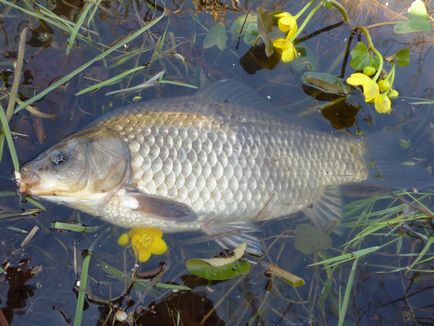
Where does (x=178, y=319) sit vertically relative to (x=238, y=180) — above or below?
below

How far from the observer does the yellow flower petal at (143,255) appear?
8.07 ft

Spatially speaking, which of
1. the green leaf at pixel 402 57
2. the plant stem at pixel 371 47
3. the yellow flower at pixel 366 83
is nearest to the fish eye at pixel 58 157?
the yellow flower at pixel 366 83

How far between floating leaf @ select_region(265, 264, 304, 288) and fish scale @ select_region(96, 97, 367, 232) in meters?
0.28

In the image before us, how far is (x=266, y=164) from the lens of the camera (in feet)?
8.31

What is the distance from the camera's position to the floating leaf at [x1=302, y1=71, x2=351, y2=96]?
2861 mm

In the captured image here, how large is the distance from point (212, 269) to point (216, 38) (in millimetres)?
1349

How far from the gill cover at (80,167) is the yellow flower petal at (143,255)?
374 mm

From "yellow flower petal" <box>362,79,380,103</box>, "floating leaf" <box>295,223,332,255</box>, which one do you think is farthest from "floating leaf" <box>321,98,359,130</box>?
"floating leaf" <box>295,223,332,255</box>

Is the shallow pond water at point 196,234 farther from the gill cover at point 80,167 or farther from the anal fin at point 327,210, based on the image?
the gill cover at point 80,167

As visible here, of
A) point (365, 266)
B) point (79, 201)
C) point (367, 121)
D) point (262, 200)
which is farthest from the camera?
point (367, 121)

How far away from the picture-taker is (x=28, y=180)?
7.31 ft

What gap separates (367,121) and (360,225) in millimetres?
658

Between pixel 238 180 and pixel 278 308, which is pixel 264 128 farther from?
pixel 278 308

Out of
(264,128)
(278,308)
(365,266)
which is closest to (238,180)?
(264,128)
